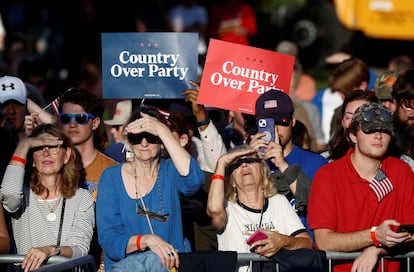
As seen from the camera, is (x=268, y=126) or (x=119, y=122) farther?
(x=119, y=122)

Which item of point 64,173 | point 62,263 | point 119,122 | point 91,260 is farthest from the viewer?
point 119,122

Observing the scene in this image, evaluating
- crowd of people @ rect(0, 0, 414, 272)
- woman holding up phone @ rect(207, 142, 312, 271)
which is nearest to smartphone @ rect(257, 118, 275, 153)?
crowd of people @ rect(0, 0, 414, 272)

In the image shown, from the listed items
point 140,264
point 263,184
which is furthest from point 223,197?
point 140,264

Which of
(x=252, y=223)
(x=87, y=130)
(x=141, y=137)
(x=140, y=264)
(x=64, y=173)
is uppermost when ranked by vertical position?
→ (x=87, y=130)

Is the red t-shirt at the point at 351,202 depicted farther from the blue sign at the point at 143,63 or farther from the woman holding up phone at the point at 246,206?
the blue sign at the point at 143,63

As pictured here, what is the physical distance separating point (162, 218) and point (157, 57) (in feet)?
5.19

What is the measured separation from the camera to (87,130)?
9.58 meters

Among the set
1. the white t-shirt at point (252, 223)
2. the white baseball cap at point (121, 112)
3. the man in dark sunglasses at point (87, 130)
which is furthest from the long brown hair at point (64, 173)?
the white baseball cap at point (121, 112)

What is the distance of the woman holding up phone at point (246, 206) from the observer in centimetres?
848

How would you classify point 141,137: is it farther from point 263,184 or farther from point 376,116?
point 376,116

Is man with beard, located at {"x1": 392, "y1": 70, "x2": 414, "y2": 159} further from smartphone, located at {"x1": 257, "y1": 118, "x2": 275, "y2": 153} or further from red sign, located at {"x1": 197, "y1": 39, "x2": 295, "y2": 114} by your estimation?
smartphone, located at {"x1": 257, "y1": 118, "x2": 275, "y2": 153}

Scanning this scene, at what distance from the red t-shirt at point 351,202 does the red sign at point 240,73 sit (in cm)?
125

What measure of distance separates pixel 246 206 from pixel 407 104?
1769 millimetres

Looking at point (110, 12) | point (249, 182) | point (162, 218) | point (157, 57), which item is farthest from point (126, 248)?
point (110, 12)
